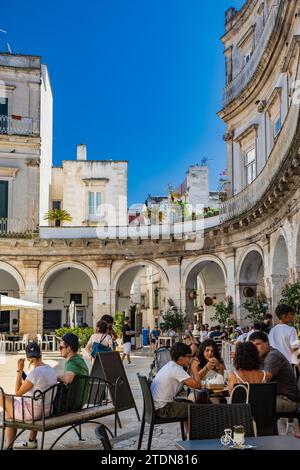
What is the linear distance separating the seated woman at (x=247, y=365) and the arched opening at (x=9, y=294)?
24.4m

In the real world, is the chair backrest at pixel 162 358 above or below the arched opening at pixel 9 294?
below

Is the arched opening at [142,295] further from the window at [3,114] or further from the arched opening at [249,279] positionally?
the window at [3,114]

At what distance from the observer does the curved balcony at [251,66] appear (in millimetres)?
20047

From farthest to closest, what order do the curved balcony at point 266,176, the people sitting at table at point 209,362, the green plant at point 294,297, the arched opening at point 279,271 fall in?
the arched opening at point 279,271 → the green plant at point 294,297 → the curved balcony at point 266,176 → the people sitting at table at point 209,362

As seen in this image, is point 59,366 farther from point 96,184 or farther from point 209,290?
point 96,184

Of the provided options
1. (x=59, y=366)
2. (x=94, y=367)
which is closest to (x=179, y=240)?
(x=59, y=366)

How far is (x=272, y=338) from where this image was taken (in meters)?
9.25

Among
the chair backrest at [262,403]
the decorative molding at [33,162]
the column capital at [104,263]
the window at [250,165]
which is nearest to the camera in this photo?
the chair backrest at [262,403]

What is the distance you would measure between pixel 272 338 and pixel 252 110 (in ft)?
52.9

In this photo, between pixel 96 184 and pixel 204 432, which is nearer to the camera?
pixel 204 432

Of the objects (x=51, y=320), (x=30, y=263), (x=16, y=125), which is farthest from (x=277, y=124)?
(x=51, y=320)

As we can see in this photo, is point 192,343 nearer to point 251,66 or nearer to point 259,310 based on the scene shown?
point 259,310

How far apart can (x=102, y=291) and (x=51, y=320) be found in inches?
170

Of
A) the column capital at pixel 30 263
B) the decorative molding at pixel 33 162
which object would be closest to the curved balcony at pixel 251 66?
the decorative molding at pixel 33 162
